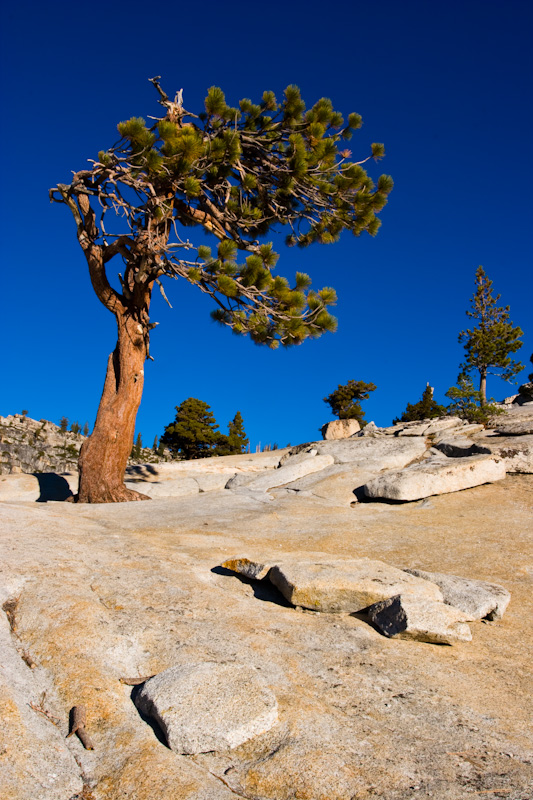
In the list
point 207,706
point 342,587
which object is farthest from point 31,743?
point 342,587

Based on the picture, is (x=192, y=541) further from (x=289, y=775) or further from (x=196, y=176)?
(x=196, y=176)

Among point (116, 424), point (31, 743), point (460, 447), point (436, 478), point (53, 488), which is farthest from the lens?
point (53, 488)

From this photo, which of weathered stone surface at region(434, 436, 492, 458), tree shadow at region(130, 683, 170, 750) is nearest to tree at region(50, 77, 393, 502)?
weathered stone surface at region(434, 436, 492, 458)

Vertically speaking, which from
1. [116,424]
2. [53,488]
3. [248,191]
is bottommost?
[53,488]

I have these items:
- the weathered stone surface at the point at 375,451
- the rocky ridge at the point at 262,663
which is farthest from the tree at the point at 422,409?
the rocky ridge at the point at 262,663

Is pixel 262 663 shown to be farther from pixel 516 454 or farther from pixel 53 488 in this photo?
pixel 53 488

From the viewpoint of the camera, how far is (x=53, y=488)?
14000mm

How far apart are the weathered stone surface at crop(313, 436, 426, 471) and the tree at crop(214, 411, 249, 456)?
2734 cm

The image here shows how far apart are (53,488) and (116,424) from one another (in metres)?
3.30

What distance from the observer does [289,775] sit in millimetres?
2543

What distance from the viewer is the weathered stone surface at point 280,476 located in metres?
12.4

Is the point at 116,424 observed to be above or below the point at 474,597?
above

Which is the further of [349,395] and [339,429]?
[349,395]

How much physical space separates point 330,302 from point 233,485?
16.9 ft
